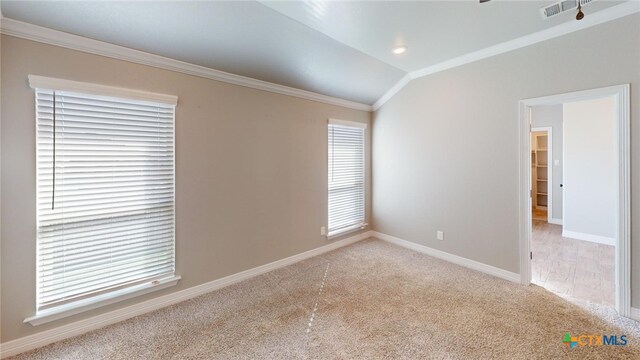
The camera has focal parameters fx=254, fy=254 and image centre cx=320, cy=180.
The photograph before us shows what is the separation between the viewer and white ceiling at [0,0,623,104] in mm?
1930

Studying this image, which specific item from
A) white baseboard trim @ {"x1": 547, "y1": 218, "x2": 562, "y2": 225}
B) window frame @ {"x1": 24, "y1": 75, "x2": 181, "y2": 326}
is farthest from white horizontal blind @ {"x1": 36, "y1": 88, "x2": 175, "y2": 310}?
white baseboard trim @ {"x1": 547, "y1": 218, "x2": 562, "y2": 225}

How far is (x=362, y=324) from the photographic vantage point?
2.20m

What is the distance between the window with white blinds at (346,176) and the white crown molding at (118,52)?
Answer: 1.14m

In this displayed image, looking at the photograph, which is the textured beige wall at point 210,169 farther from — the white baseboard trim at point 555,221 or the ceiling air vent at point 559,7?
the white baseboard trim at point 555,221

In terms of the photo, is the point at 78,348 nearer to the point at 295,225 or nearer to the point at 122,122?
the point at 122,122

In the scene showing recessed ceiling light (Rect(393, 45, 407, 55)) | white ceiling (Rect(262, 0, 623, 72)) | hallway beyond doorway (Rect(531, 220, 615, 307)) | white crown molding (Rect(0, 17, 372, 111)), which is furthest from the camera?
recessed ceiling light (Rect(393, 45, 407, 55))

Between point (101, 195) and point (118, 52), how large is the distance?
4.06 ft

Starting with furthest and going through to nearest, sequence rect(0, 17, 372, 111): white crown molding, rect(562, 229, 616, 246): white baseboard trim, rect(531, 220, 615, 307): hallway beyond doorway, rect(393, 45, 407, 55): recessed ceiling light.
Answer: rect(562, 229, 616, 246): white baseboard trim
rect(393, 45, 407, 55): recessed ceiling light
rect(531, 220, 615, 307): hallway beyond doorway
rect(0, 17, 372, 111): white crown molding

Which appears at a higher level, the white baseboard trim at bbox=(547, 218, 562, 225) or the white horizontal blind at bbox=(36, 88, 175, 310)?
the white horizontal blind at bbox=(36, 88, 175, 310)

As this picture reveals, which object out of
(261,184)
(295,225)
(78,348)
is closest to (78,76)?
(261,184)

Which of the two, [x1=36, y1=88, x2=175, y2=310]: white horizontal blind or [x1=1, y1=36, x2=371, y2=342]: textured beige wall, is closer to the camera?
[x1=1, y1=36, x2=371, y2=342]: textured beige wall

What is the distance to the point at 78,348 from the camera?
195cm

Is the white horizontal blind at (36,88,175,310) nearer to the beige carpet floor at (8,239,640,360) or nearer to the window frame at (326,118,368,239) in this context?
the beige carpet floor at (8,239,640,360)

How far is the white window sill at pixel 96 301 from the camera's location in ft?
6.42
